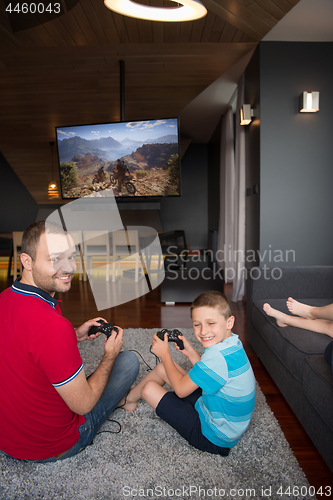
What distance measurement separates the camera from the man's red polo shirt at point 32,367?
3.34 feet

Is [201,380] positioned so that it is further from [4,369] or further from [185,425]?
[4,369]

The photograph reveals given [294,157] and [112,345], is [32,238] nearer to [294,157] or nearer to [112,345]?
[112,345]

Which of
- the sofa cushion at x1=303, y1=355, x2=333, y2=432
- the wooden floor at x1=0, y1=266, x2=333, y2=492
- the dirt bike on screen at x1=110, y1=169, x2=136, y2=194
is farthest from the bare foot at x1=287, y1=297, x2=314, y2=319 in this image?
the dirt bike on screen at x1=110, y1=169, x2=136, y2=194

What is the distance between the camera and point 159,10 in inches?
68.9

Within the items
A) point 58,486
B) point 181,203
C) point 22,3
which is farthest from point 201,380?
point 181,203

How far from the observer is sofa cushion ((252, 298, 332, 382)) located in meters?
1.59

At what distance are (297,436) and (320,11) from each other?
10.1 ft

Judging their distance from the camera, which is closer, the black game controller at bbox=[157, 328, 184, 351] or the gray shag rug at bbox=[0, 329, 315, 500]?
the gray shag rug at bbox=[0, 329, 315, 500]

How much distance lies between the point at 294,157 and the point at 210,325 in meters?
2.47

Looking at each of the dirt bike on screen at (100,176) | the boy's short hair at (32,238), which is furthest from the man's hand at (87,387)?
the dirt bike on screen at (100,176)

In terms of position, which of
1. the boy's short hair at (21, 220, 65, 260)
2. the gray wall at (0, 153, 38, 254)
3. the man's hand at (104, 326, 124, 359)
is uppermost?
the gray wall at (0, 153, 38, 254)

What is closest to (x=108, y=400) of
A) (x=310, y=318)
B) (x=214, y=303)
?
(x=214, y=303)

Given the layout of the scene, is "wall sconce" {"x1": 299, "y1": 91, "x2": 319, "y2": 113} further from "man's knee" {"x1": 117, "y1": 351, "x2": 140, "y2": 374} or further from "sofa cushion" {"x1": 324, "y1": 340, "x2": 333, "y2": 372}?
"man's knee" {"x1": 117, "y1": 351, "x2": 140, "y2": 374}

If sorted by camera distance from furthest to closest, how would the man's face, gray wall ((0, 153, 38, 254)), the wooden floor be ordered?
gray wall ((0, 153, 38, 254)) < the wooden floor < the man's face
